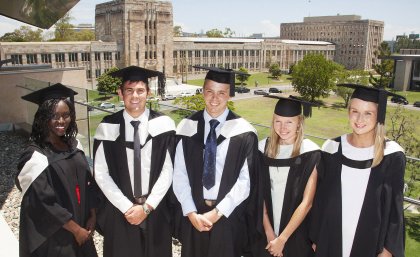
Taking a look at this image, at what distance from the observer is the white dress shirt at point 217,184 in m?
3.25

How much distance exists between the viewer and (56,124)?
3.13 meters

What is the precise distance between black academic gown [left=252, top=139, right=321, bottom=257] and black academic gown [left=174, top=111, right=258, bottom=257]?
14cm

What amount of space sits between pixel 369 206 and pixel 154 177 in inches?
75.1

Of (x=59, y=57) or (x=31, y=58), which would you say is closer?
(x=31, y=58)

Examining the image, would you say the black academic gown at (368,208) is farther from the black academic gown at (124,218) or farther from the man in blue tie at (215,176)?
the black academic gown at (124,218)

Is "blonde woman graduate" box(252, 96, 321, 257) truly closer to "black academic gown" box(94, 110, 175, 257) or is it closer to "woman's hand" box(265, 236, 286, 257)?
"woman's hand" box(265, 236, 286, 257)

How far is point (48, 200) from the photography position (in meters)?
3.02

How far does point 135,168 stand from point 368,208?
205 cm

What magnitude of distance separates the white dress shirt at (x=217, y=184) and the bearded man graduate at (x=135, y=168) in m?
0.10

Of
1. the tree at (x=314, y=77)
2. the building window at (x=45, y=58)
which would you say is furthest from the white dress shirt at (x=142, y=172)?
the building window at (x=45, y=58)

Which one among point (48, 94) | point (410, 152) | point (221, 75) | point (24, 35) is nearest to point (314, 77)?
point (410, 152)

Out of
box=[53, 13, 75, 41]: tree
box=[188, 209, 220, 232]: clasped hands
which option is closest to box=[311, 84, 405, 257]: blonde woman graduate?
box=[188, 209, 220, 232]: clasped hands

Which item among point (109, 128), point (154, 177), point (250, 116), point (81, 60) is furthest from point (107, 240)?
point (81, 60)

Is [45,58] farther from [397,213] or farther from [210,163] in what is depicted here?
[397,213]
